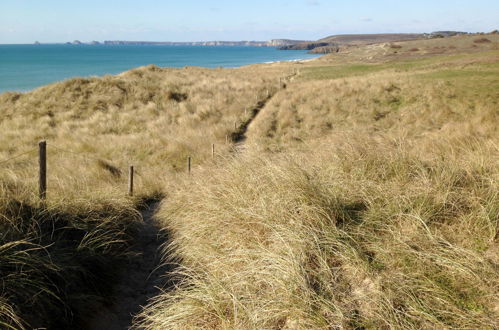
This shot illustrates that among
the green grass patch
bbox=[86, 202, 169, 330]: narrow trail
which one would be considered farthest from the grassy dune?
the green grass patch

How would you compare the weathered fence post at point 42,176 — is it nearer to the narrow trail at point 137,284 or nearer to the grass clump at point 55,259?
the grass clump at point 55,259

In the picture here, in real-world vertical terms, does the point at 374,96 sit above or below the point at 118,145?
above

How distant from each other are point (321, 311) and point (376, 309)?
17.7 inches

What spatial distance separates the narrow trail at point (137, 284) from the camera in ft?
15.6

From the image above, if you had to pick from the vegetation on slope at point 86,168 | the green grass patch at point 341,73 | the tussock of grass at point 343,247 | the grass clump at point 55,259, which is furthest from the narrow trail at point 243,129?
the green grass patch at point 341,73

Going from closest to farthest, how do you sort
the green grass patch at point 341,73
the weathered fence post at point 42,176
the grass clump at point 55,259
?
the grass clump at point 55,259 < the weathered fence post at point 42,176 < the green grass patch at point 341,73

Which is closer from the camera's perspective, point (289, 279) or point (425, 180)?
point (289, 279)

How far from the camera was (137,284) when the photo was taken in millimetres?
5586

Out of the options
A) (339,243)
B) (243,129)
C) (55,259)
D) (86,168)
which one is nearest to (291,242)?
(339,243)

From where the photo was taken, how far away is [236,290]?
3779 mm

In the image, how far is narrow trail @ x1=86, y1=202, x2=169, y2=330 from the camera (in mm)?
4766

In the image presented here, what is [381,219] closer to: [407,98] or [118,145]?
[118,145]

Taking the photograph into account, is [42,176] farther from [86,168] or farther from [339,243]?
[339,243]

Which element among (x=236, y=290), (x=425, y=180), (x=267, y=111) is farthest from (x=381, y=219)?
(x=267, y=111)
